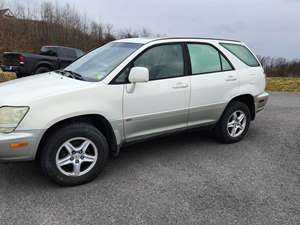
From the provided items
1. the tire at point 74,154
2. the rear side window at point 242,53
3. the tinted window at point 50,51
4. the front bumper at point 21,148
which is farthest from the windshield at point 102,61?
the tinted window at point 50,51

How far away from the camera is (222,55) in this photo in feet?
15.1

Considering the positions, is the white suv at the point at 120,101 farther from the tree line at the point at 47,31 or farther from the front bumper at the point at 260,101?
the tree line at the point at 47,31

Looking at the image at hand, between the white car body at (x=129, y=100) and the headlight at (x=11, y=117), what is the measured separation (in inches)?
1.8

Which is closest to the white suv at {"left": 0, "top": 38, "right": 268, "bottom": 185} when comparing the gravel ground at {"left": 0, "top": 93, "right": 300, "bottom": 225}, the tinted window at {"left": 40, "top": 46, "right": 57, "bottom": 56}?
the gravel ground at {"left": 0, "top": 93, "right": 300, "bottom": 225}

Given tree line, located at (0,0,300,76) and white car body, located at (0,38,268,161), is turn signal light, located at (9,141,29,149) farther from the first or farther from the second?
tree line, located at (0,0,300,76)

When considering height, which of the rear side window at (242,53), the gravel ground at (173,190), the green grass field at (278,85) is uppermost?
the rear side window at (242,53)

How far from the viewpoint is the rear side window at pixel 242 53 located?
15.8ft

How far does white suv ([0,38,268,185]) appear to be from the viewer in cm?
307

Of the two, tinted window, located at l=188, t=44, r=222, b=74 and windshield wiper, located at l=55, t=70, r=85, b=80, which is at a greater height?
tinted window, located at l=188, t=44, r=222, b=74

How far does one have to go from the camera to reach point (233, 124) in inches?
191

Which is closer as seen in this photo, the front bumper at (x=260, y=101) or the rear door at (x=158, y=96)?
the rear door at (x=158, y=96)

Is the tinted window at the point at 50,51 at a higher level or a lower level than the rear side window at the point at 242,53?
higher

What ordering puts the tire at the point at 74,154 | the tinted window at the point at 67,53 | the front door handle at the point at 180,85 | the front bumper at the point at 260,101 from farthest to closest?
the tinted window at the point at 67,53 < the front bumper at the point at 260,101 < the front door handle at the point at 180,85 < the tire at the point at 74,154

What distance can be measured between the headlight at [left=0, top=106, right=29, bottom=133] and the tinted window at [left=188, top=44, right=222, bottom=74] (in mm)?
2377
